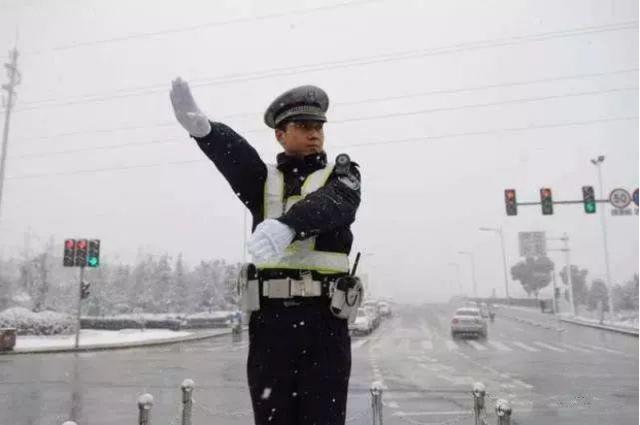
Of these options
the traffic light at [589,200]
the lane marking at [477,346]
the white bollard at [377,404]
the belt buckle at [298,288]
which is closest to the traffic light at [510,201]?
the traffic light at [589,200]

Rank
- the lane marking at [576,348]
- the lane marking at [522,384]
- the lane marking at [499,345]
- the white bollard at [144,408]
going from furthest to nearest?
the lane marking at [499,345] → the lane marking at [576,348] → the lane marking at [522,384] → the white bollard at [144,408]

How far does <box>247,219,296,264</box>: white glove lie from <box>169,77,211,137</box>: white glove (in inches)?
24.0

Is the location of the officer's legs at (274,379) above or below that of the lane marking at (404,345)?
above

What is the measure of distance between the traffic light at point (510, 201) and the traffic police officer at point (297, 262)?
763 inches

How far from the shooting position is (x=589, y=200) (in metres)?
19.1

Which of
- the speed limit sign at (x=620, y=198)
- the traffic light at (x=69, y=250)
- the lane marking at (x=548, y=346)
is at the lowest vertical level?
the lane marking at (x=548, y=346)

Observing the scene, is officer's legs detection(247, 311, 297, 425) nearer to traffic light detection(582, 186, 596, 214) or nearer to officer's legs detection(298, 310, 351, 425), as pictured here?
officer's legs detection(298, 310, 351, 425)

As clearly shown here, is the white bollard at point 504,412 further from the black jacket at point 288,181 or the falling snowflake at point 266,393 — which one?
the falling snowflake at point 266,393

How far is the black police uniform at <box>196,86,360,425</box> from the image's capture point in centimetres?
205

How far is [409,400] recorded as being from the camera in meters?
9.12

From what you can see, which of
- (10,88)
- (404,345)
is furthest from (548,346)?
(10,88)

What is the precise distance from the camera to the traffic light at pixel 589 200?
19.0 metres

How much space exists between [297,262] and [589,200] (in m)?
19.6

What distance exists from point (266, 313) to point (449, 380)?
1069 centimetres
